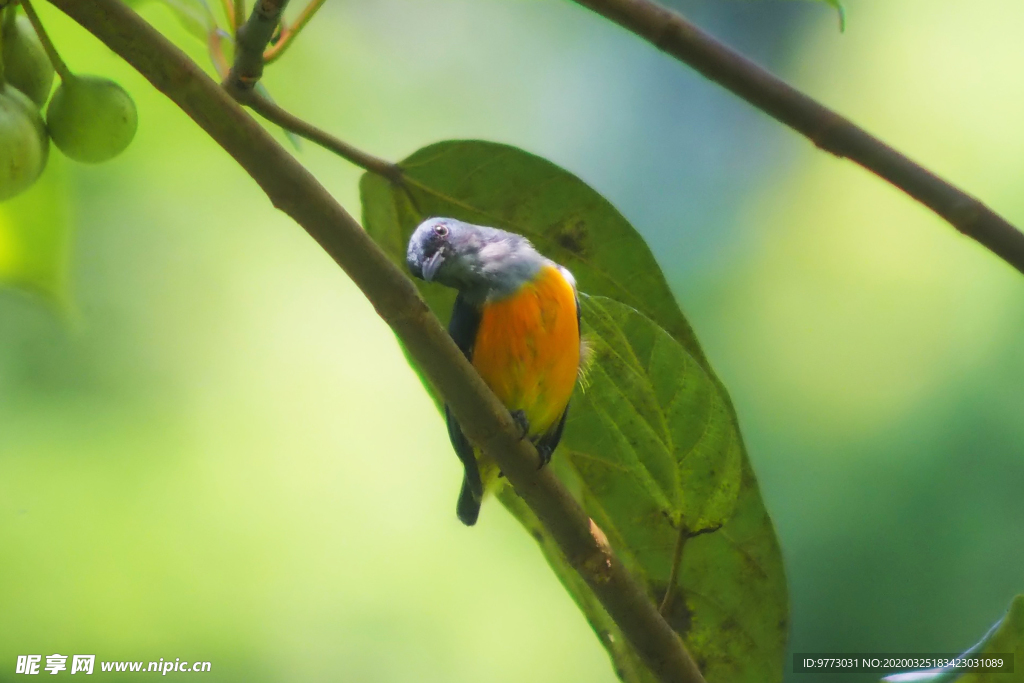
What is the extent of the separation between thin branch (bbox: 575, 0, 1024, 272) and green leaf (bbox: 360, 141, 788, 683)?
0.23m

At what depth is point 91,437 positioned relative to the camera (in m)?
2.19

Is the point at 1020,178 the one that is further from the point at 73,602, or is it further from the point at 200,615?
the point at 73,602

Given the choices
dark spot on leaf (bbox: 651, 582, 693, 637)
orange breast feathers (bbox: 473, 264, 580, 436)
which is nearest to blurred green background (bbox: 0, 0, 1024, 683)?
orange breast feathers (bbox: 473, 264, 580, 436)

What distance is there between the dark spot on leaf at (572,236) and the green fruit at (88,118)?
487 millimetres

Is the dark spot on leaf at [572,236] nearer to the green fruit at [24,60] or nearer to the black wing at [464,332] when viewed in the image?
the black wing at [464,332]

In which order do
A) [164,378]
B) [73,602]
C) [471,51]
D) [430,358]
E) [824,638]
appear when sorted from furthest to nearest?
[471,51], [164,378], [824,638], [73,602], [430,358]

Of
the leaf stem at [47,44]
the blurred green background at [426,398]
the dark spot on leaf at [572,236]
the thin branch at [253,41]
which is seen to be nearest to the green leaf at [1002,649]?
the dark spot on leaf at [572,236]

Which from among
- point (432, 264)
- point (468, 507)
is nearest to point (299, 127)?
point (432, 264)

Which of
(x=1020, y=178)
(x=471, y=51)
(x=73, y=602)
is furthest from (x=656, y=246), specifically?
(x=73, y=602)

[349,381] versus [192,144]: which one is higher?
[192,144]

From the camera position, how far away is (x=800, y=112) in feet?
2.64

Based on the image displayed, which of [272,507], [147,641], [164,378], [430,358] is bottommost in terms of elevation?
[147,641]

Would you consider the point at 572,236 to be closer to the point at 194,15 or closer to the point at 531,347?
the point at 531,347

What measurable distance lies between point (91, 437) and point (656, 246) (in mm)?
1569
